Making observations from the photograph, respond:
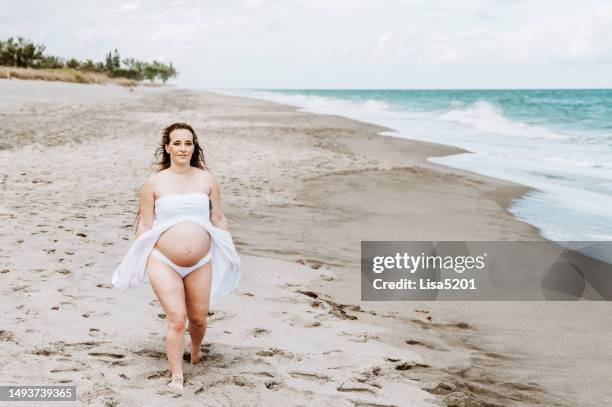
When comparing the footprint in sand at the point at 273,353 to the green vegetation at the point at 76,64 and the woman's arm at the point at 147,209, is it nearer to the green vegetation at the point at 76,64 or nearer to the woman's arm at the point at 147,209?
the woman's arm at the point at 147,209

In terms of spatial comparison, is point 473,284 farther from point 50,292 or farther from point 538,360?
point 50,292

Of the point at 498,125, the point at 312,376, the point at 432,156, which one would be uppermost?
the point at 498,125

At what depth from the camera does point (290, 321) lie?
4.99m

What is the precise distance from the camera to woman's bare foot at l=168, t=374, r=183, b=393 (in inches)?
140

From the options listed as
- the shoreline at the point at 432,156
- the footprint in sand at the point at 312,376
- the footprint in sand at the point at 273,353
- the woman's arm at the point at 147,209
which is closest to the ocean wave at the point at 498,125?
the shoreline at the point at 432,156

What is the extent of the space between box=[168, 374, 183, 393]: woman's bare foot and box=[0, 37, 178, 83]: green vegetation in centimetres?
7151

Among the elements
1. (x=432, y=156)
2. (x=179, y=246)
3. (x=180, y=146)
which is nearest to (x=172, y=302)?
(x=179, y=246)

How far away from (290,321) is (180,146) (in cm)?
192

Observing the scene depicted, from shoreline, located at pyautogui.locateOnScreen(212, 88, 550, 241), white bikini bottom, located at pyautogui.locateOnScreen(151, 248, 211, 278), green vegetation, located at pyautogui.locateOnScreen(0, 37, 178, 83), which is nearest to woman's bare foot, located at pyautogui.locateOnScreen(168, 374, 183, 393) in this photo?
white bikini bottom, located at pyautogui.locateOnScreen(151, 248, 211, 278)

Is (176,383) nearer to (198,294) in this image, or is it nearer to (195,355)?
(195,355)

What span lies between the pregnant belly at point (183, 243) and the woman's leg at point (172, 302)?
80 mm

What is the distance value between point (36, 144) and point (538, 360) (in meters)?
13.6

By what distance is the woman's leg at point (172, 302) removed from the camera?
360 centimetres

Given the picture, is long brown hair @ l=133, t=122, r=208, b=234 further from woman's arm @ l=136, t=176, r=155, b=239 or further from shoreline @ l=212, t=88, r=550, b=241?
shoreline @ l=212, t=88, r=550, b=241
